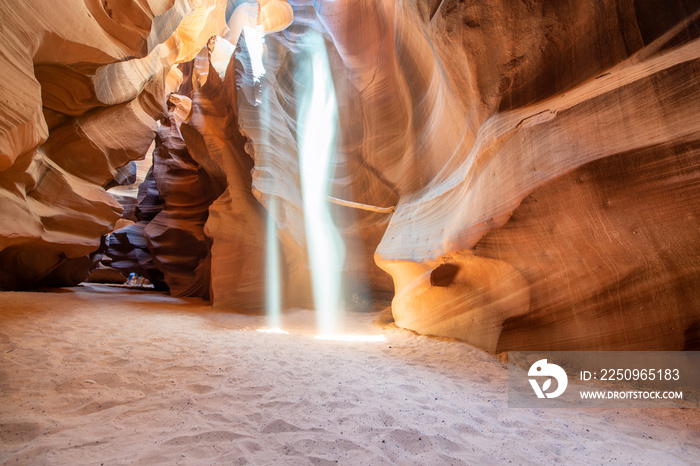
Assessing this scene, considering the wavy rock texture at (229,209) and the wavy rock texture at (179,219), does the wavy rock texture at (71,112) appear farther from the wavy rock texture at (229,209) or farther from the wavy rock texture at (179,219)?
the wavy rock texture at (179,219)

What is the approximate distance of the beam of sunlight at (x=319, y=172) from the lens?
304 inches

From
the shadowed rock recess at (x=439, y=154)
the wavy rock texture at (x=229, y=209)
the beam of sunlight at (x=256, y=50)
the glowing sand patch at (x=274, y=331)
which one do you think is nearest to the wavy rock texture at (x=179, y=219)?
the shadowed rock recess at (x=439, y=154)

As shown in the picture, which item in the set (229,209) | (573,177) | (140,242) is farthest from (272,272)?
(140,242)

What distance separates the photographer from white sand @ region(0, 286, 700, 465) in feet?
5.06

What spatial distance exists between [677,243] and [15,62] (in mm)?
6767

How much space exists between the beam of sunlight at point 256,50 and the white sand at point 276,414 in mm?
7236

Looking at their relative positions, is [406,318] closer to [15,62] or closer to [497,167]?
[497,167]

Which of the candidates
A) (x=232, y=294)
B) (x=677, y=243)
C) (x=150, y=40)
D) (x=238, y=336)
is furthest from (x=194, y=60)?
(x=677, y=243)

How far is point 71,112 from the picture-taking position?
6.10 meters

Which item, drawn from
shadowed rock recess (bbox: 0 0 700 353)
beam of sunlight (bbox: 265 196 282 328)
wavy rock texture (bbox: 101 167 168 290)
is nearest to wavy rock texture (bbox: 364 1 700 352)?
shadowed rock recess (bbox: 0 0 700 353)

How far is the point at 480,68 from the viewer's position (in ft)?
11.7

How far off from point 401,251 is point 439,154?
79.6 inches

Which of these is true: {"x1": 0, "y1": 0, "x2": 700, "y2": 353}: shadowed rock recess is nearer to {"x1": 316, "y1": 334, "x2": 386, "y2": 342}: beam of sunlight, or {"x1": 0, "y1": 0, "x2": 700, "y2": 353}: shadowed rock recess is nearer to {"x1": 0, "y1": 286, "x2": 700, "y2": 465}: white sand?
{"x1": 316, "y1": 334, "x2": 386, "y2": 342}: beam of sunlight

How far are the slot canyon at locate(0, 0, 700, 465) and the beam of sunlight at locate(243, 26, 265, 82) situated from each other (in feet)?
1.05
